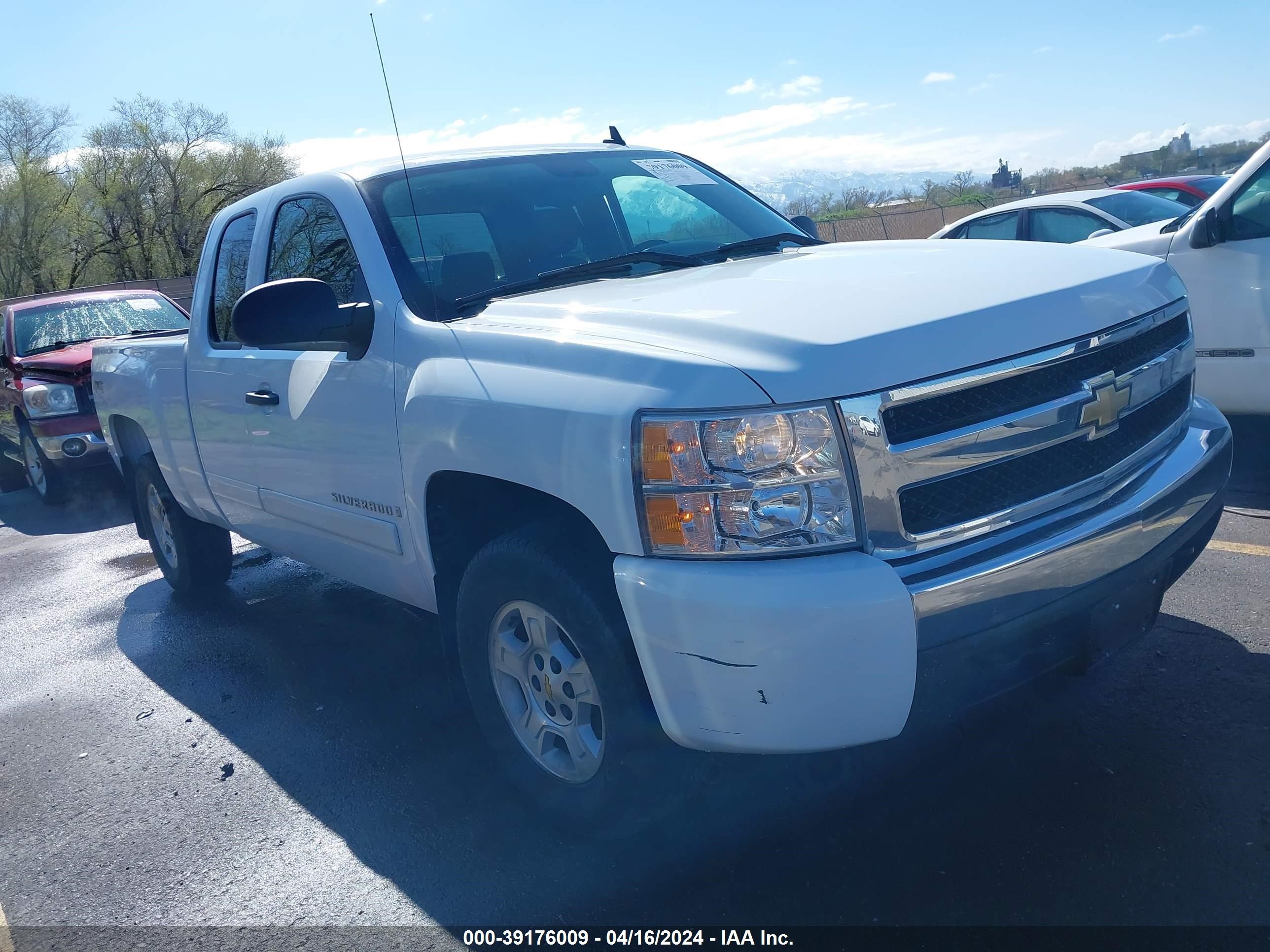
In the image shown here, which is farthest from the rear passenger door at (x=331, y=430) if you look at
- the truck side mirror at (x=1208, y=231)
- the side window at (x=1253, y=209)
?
the side window at (x=1253, y=209)

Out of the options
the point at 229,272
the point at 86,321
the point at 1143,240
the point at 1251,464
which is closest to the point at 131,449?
the point at 229,272

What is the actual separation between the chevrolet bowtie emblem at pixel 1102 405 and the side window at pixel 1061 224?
6397mm

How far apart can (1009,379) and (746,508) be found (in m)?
0.72

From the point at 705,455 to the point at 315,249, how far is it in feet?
7.32

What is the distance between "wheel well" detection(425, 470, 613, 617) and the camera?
2838 mm

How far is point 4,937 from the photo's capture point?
10.00 feet

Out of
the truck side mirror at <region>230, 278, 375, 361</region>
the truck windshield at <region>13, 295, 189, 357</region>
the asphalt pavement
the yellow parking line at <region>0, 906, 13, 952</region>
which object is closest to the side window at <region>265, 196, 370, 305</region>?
the truck side mirror at <region>230, 278, 375, 361</region>

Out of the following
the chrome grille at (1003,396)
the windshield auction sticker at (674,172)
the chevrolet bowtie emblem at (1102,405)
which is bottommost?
the chevrolet bowtie emblem at (1102,405)

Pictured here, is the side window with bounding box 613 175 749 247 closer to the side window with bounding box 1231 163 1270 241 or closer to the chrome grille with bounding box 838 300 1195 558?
the chrome grille with bounding box 838 300 1195 558

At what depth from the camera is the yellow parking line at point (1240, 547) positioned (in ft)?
15.3

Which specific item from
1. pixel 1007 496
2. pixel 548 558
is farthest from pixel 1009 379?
pixel 548 558

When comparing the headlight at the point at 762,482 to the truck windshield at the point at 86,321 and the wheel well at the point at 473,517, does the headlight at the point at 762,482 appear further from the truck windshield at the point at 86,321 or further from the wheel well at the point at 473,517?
the truck windshield at the point at 86,321

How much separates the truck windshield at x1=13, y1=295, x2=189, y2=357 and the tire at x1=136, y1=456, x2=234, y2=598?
4679 mm

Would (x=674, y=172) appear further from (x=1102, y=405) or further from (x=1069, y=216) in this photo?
(x=1069, y=216)
